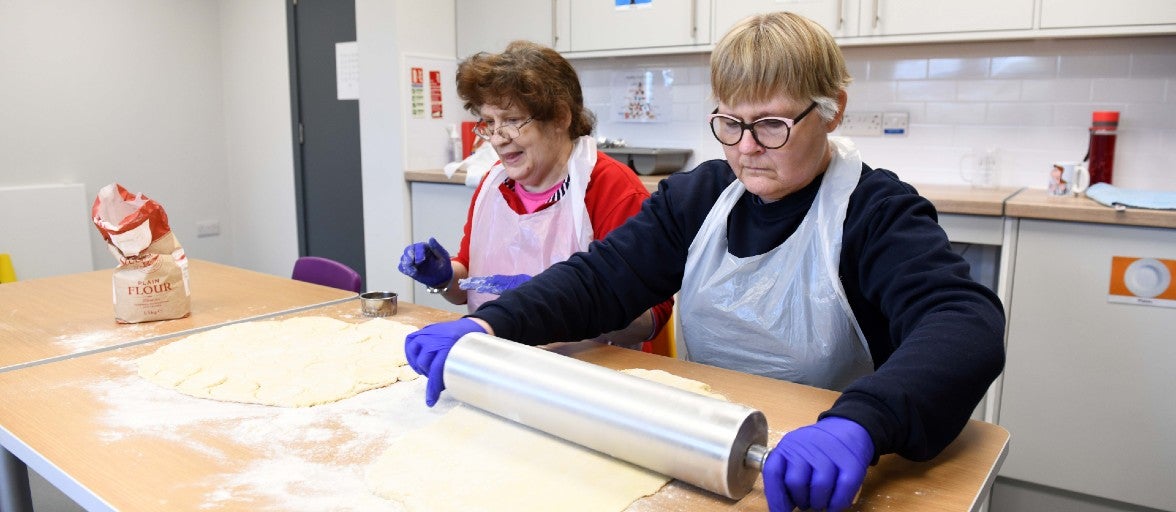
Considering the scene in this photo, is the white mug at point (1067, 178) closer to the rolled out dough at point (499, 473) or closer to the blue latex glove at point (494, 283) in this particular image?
the blue latex glove at point (494, 283)

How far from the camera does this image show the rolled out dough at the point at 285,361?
4.12 feet

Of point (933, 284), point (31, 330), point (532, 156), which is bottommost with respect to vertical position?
point (31, 330)

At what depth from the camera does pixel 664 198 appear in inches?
59.3

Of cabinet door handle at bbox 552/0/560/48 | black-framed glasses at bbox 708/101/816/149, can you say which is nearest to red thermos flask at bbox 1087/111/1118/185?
black-framed glasses at bbox 708/101/816/149

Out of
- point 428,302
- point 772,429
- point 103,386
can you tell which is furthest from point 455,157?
point 772,429

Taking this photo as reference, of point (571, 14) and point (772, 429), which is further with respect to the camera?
point (571, 14)

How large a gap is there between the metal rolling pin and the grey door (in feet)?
10.7

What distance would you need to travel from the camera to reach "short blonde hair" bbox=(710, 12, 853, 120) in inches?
46.4

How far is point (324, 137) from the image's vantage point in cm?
432

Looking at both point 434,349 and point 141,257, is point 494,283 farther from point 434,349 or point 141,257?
point 141,257

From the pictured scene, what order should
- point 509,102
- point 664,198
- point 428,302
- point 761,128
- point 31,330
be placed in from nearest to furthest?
point 761,128 < point 664,198 < point 31,330 < point 509,102 < point 428,302

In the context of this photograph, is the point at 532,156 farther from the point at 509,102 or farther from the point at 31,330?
the point at 31,330

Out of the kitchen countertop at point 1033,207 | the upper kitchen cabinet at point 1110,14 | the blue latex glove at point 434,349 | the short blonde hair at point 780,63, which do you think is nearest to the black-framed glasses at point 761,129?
the short blonde hair at point 780,63

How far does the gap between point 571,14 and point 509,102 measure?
1.78m
